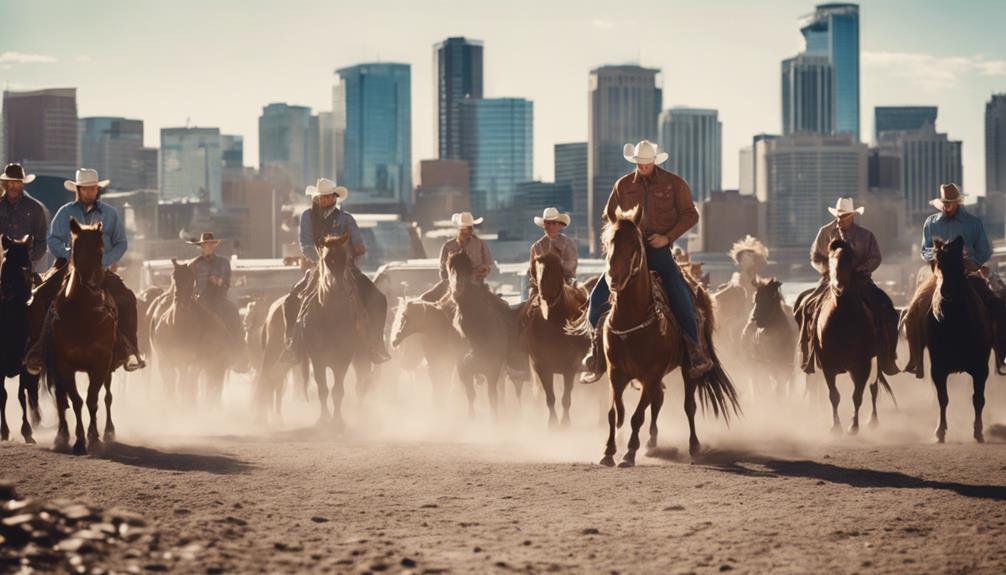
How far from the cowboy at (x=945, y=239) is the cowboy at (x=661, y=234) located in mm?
3935

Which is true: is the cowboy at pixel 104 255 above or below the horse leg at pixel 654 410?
above

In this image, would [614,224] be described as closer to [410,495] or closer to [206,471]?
[410,495]

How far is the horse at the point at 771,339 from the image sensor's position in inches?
993

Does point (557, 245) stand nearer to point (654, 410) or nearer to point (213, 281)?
point (654, 410)

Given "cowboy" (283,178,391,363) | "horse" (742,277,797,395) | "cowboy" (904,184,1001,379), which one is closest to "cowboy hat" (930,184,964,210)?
"cowboy" (904,184,1001,379)

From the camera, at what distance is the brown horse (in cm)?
1669

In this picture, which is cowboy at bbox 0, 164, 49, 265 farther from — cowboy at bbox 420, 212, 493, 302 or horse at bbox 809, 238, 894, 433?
horse at bbox 809, 238, 894, 433

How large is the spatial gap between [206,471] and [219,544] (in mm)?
4673

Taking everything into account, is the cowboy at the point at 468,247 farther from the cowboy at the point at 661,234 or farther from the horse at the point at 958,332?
the horse at the point at 958,332

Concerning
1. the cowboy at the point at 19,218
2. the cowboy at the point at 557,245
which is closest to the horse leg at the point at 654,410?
the cowboy at the point at 557,245

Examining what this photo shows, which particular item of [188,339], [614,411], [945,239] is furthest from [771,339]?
[614,411]

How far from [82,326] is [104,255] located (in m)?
1.37

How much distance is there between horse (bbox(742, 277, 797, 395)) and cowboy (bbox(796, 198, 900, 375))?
14.7 feet

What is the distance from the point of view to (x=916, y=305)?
19734 mm
